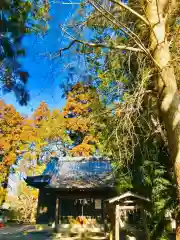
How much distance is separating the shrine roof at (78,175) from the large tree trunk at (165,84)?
10229 mm

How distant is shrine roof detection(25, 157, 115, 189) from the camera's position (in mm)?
14438

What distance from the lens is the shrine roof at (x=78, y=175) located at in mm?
14438

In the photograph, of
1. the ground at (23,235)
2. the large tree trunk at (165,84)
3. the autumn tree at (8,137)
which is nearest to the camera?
the large tree trunk at (165,84)

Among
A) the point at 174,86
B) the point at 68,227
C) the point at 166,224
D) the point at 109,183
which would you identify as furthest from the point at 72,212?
the point at 174,86

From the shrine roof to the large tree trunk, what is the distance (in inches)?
403

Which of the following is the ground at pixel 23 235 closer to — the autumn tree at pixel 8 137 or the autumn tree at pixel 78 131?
the autumn tree at pixel 8 137

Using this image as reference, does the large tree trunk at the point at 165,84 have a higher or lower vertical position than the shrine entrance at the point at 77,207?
higher

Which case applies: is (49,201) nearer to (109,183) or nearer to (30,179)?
(30,179)

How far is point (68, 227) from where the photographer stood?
47.9 feet

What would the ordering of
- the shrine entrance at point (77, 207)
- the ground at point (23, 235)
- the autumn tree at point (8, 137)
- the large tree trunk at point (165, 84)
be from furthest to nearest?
the autumn tree at point (8, 137) < the shrine entrance at point (77, 207) < the ground at point (23, 235) < the large tree trunk at point (165, 84)

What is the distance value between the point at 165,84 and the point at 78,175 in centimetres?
1227

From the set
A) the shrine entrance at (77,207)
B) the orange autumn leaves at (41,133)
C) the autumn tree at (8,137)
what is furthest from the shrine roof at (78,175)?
the autumn tree at (8,137)

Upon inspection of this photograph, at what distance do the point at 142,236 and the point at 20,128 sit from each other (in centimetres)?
1716

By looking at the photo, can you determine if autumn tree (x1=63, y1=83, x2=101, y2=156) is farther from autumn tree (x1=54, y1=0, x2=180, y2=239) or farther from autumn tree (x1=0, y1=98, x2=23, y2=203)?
autumn tree (x1=54, y1=0, x2=180, y2=239)
